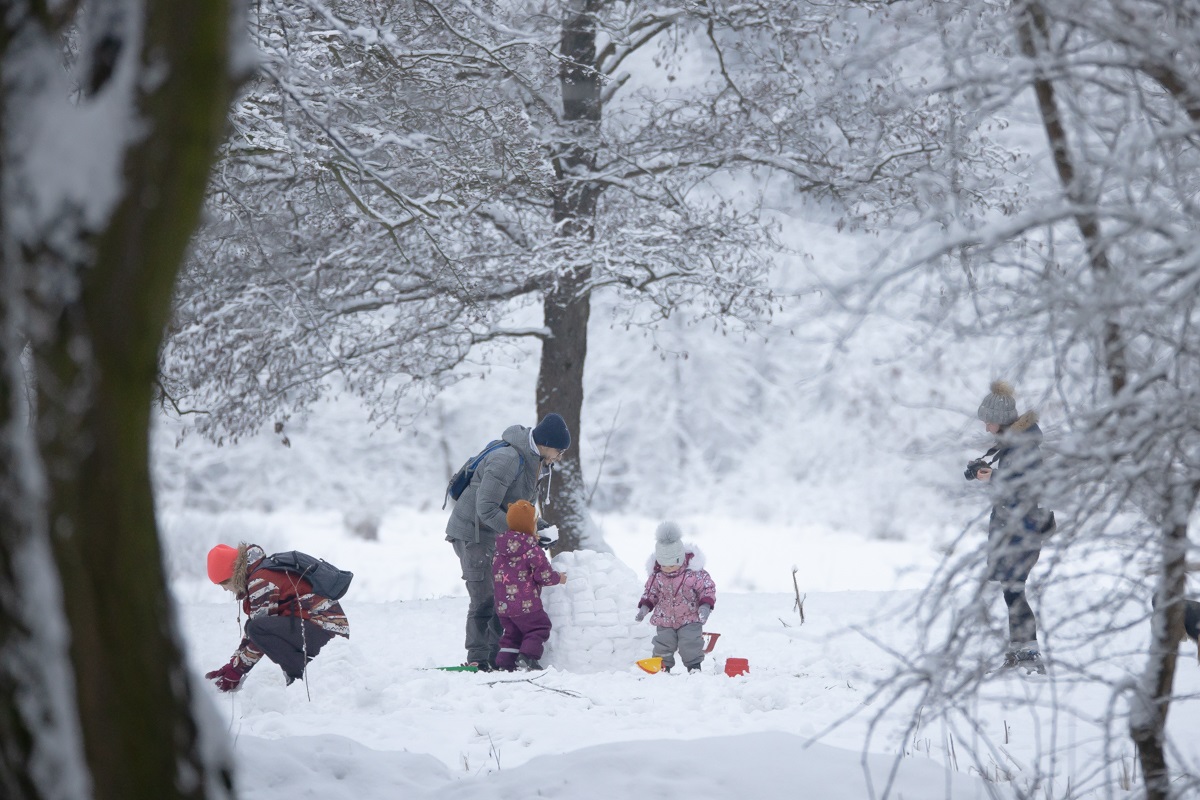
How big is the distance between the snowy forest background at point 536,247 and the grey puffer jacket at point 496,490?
60.0 inches

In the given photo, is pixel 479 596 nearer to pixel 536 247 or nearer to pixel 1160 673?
pixel 536 247

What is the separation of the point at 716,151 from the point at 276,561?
508 cm

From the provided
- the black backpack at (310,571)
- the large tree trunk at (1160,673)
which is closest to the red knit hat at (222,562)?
the black backpack at (310,571)

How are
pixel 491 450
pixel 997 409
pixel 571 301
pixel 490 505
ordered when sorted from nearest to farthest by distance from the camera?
pixel 997 409 → pixel 490 505 → pixel 491 450 → pixel 571 301

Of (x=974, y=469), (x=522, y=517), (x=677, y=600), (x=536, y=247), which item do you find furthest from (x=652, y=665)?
(x=536, y=247)

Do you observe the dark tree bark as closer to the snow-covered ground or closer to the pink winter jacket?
the snow-covered ground

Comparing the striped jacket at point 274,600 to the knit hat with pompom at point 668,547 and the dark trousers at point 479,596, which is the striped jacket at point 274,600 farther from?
the knit hat with pompom at point 668,547

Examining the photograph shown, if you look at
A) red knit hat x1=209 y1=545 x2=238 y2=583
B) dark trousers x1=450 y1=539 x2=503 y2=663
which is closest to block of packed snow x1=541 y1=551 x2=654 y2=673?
dark trousers x1=450 y1=539 x2=503 y2=663

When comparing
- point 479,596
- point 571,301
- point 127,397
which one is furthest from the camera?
point 571,301

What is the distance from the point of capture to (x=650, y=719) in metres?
4.89

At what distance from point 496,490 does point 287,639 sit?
1.50 m

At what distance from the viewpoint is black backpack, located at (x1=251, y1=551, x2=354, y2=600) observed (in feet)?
18.1

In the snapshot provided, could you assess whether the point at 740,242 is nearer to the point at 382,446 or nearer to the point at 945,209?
the point at 945,209

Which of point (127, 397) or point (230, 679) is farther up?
point (127, 397)
